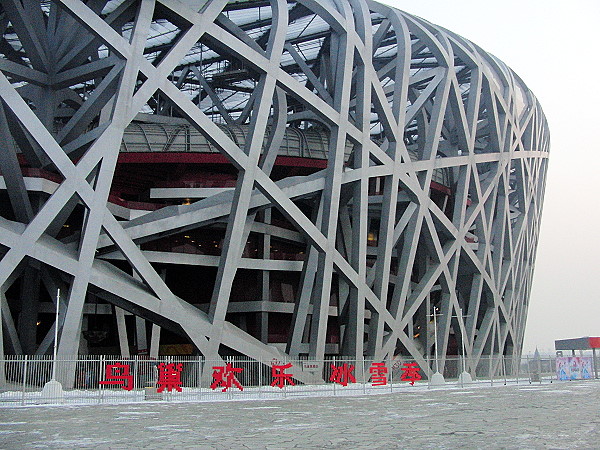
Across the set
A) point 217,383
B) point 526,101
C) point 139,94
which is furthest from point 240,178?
point 526,101

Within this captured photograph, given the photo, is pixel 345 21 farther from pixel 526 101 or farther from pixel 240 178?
pixel 526 101

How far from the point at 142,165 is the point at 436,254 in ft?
61.8

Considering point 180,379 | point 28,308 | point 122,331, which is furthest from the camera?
point 122,331

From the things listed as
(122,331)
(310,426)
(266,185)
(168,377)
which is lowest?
(310,426)

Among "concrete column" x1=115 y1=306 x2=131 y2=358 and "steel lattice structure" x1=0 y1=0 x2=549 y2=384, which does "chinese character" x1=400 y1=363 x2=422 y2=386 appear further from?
"concrete column" x1=115 y1=306 x2=131 y2=358

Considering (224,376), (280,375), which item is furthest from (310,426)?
(280,375)

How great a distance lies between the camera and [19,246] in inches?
1016

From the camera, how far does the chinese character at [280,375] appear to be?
2964 centimetres

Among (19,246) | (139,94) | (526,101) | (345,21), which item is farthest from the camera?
(526,101)

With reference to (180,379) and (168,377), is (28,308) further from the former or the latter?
(168,377)

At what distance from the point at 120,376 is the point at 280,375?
22.9 ft

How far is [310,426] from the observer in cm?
1438

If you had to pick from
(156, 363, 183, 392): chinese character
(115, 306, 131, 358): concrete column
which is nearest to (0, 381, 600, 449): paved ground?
(156, 363, 183, 392): chinese character

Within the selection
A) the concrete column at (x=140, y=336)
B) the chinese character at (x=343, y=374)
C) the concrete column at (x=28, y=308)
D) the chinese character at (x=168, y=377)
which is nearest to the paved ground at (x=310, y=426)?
the chinese character at (x=168, y=377)
